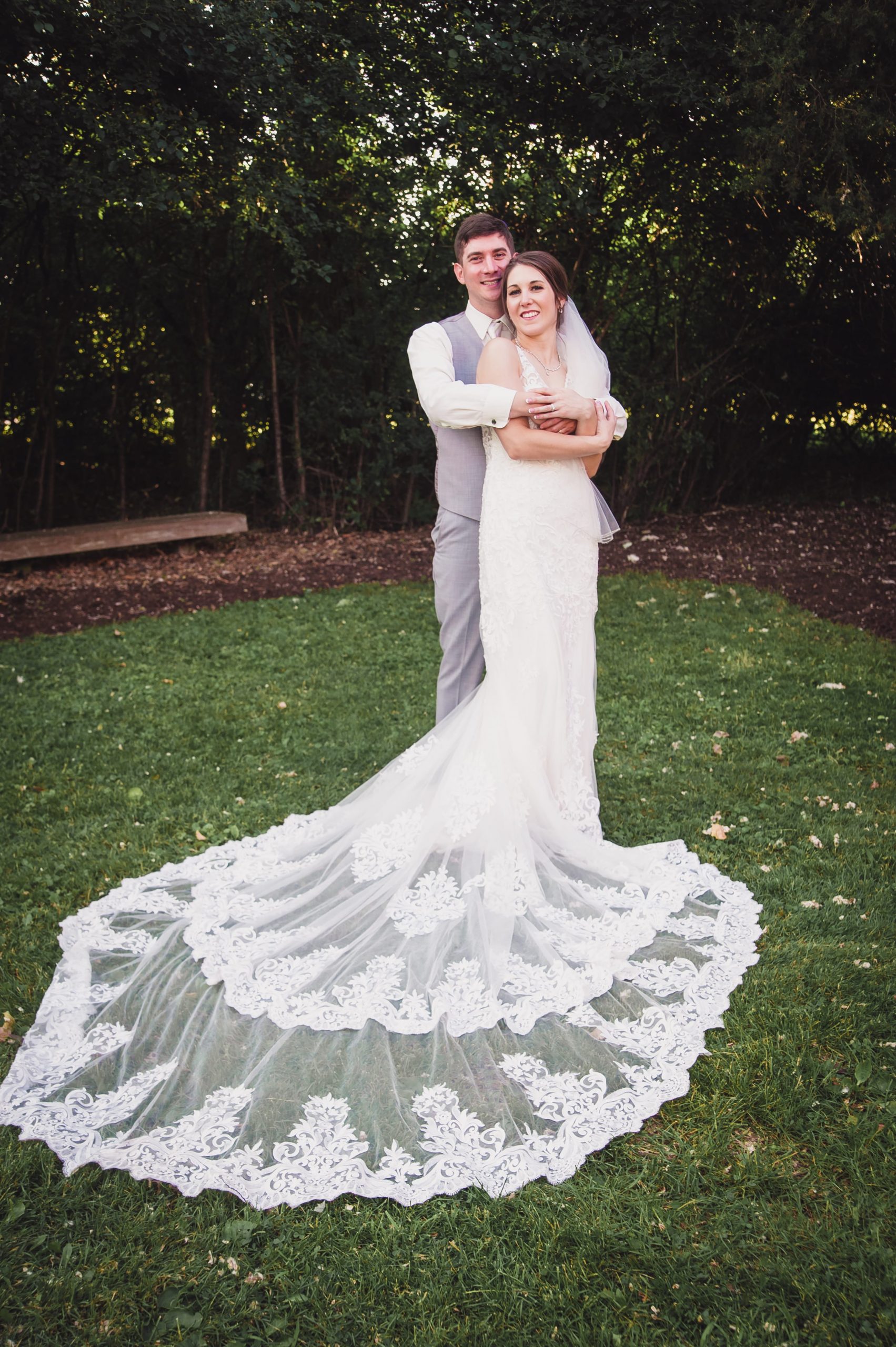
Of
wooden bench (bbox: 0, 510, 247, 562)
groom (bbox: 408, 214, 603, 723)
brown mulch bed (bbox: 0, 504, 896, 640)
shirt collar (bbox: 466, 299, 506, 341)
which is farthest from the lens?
wooden bench (bbox: 0, 510, 247, 562)

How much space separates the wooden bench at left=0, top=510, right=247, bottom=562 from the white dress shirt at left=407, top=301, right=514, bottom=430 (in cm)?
618

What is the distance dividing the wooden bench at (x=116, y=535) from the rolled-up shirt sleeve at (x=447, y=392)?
6.15 meters

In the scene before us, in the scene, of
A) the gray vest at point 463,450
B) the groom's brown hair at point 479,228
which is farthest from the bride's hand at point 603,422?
the groom's brown hair at point 479,228

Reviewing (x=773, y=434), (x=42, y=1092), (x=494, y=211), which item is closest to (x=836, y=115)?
(x=494, y=211)

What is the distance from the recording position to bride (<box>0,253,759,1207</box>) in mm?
2273

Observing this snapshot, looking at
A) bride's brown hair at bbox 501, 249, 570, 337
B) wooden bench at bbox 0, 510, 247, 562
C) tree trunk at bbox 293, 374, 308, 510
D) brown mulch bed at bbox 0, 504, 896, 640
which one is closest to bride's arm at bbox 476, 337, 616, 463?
bride's brown hair at bbox 501, 249, 570, 337

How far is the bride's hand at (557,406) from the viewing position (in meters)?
2.97

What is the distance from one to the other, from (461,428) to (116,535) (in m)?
6.50

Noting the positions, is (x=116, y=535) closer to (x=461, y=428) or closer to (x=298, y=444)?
(x=298, y=444)

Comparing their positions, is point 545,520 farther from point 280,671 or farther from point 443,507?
point 280,671

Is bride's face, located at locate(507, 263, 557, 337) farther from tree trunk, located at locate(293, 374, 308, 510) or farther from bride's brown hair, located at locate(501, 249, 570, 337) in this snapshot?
tree trunk, located at locate(293, 374, 308, 510)

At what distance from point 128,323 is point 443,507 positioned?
7640 mm

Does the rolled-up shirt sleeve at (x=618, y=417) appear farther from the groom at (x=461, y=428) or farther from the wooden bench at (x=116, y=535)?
the wooden bench at (x=116, y=535)

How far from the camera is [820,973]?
2781mm
